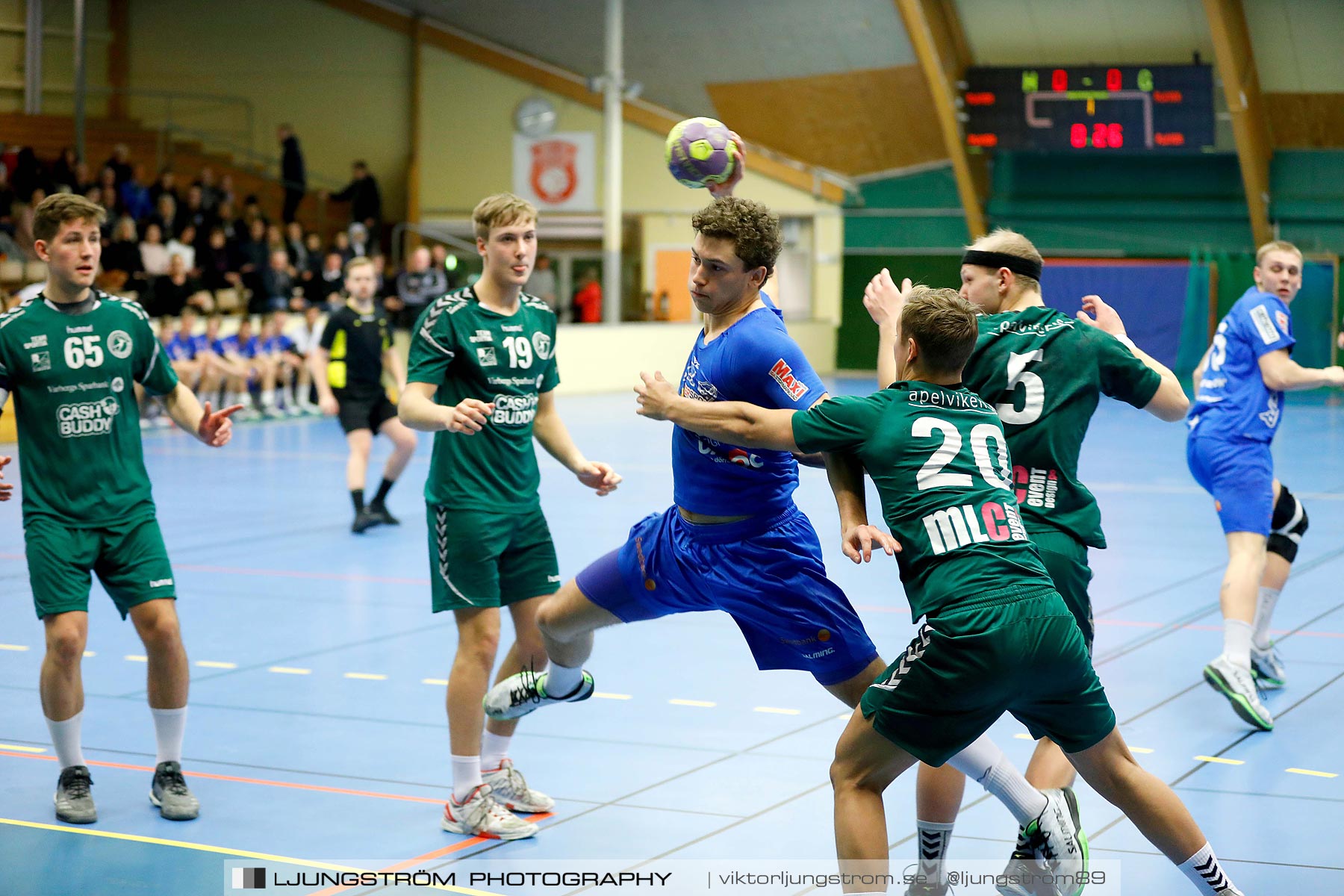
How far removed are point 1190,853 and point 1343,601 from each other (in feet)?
18.6

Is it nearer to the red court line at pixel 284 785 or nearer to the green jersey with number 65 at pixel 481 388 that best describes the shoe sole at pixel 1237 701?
the green jersey with number 65 at pixel 481 388

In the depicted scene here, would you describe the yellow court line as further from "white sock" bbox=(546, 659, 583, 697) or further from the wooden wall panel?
the wooden wall panel

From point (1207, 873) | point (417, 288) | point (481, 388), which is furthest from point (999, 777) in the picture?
point (417, 288)

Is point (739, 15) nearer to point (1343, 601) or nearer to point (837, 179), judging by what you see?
point (837, 179)

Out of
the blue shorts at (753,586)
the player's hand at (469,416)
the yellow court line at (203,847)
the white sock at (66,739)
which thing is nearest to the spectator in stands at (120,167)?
the white sock at (66,739)

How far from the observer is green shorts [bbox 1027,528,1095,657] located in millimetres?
4477

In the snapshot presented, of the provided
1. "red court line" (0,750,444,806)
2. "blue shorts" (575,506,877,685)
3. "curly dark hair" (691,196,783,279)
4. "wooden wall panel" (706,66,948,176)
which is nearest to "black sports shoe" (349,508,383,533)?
"red court line" (0,750,444,806)

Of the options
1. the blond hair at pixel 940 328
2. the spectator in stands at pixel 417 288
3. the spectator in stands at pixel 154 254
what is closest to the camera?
the blond hair at pixel 940 328

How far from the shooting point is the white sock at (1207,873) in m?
3.94

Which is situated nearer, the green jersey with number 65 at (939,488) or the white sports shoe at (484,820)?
the green jersey with number 65 at (939,488)

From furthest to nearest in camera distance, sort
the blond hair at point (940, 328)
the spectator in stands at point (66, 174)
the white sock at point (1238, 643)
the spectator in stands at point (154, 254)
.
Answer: the spectator in stands at point (66, 174) → the spectator in stands at point (154, 254) → the white sock at point (1238, 643) → the blond hair at point (940, 328)

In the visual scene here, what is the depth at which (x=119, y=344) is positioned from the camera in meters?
5.39

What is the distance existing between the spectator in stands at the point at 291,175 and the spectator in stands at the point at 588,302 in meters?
5.57

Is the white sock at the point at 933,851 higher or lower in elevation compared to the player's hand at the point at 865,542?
lower
